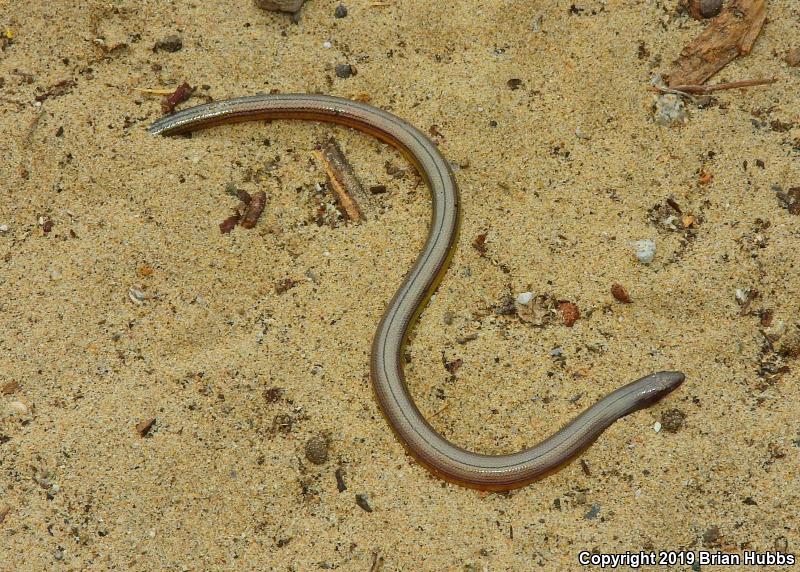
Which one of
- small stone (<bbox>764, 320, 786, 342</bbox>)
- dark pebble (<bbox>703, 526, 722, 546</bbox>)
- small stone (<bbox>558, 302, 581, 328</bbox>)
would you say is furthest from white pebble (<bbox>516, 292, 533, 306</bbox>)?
dark pebble (<bbox>703, 526, 722, 546</bbox>)

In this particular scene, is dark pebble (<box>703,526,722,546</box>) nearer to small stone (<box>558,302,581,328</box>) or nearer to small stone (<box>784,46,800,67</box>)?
small stone (<box>558,302,581,328</box>)

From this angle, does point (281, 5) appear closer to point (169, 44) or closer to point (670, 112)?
point (169, 44)

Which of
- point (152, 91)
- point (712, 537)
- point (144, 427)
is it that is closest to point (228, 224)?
point (152, 91)

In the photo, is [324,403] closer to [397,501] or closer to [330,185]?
[397,501]

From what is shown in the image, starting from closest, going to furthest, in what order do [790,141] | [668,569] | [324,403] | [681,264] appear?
[668,569] → [324,403] → [681,264] → [790,141]

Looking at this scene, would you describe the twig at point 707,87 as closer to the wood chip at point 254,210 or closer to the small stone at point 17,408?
the wood chip at point 254,210

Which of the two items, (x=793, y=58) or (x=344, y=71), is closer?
(x=793, y=58)

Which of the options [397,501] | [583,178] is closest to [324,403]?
[397,501]
